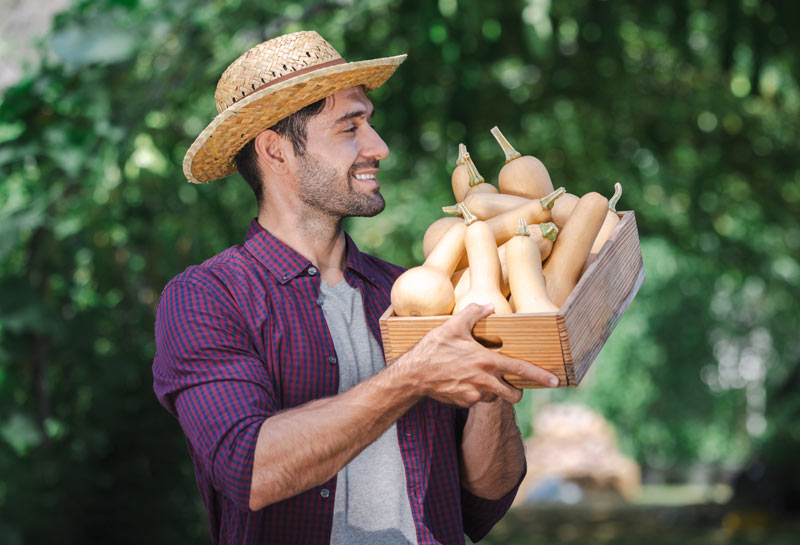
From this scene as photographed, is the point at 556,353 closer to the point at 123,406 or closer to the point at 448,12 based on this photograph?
the point at 448,12

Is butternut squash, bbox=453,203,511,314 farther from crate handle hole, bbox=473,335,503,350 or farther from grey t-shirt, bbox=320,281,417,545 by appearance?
grey t-shirt, bbox=320,281,417,545

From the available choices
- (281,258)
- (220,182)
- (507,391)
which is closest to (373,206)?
(281,258)

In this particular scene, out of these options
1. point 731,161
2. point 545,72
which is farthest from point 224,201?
point 731,161

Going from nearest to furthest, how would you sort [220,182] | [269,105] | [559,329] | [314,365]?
[559,329], [314,365], [269,105], [220,182]

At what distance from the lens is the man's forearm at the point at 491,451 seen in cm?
231

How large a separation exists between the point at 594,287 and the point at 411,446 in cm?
57

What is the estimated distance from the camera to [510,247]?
Answer: 195cm

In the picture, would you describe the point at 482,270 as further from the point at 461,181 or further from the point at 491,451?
the point at 491,451

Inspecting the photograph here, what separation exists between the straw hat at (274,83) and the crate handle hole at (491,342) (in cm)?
73

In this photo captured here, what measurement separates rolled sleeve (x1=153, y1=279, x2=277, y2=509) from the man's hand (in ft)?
1.05

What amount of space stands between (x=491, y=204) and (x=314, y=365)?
51 cm

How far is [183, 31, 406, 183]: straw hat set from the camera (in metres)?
2.23

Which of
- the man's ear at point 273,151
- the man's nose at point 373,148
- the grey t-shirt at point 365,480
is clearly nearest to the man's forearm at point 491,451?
the grey t-shirt at point 365,480

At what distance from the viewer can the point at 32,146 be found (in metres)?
4.24
